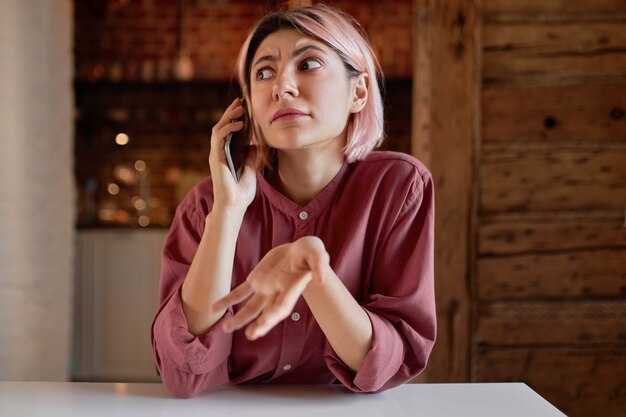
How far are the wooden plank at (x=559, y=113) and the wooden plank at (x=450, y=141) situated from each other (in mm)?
116

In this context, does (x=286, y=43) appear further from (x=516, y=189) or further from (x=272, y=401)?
(x=516, y=189)

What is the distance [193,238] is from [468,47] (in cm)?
156

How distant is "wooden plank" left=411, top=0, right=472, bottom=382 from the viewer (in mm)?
2242

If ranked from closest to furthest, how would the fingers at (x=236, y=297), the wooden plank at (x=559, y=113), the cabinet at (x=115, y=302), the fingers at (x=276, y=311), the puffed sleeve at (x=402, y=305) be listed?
the fingers at (x=276, y=311), the fingers at (x=236, y=297), the puffed sleeve at (x=402, y=305), the wooden plank at (x=559, y=113), the cabinet at (x=115, y=302)

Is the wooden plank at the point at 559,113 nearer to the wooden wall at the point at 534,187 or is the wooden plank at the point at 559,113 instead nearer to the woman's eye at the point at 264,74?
the wooden wall at the point at 534,187

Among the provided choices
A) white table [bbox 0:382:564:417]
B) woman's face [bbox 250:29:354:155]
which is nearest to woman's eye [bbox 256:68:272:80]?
woman's face [bbox 250:29:354:155]

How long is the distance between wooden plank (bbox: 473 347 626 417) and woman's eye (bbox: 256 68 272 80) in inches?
65.3

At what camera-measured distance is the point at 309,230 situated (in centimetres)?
108

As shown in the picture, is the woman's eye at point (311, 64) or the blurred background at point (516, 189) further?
the blurred background at point (516, 189)

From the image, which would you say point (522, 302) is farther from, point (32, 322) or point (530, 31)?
point (32, 322)

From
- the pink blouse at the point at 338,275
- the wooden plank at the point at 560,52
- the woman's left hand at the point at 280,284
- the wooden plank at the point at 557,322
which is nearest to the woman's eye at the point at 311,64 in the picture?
the pink blouse at the point at 338,275

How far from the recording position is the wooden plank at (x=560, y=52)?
2.21 metres

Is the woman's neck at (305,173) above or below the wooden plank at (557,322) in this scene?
above

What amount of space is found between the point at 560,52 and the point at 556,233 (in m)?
0.67
